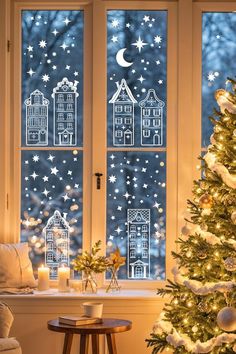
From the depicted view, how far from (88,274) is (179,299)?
1089 mm

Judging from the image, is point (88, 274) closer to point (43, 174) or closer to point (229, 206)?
point (43, 174)

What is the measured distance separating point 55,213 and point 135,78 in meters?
1.15

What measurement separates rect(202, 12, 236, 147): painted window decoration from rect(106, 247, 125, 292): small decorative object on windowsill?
1023mm

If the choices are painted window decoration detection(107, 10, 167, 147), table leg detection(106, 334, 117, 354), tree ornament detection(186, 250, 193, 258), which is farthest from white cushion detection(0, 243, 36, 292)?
tree ornament detection(186, 250, 193, 258)

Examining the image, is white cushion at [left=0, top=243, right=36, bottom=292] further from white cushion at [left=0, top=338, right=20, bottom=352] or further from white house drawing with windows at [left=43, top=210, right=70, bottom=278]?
white cushion at [left=0, top=338, right=20, bottom=352]

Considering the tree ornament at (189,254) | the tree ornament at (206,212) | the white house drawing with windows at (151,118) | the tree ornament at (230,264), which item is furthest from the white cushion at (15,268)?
the tree ornament at (230,264)

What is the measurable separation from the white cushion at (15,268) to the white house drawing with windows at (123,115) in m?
1.06

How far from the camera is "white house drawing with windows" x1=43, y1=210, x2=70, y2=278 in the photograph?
5.75 meters

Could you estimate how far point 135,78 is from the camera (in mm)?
5750

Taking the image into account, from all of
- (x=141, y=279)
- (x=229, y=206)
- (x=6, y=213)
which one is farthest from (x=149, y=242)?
(x=229, y=206)

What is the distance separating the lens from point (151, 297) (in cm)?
537

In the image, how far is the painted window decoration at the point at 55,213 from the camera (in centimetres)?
575

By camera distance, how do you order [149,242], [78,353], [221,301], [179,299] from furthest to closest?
[149,242], [78,353], [179,299], [221,301]

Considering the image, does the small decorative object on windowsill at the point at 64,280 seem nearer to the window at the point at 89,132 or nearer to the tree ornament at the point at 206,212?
the window at the point at 89,132
